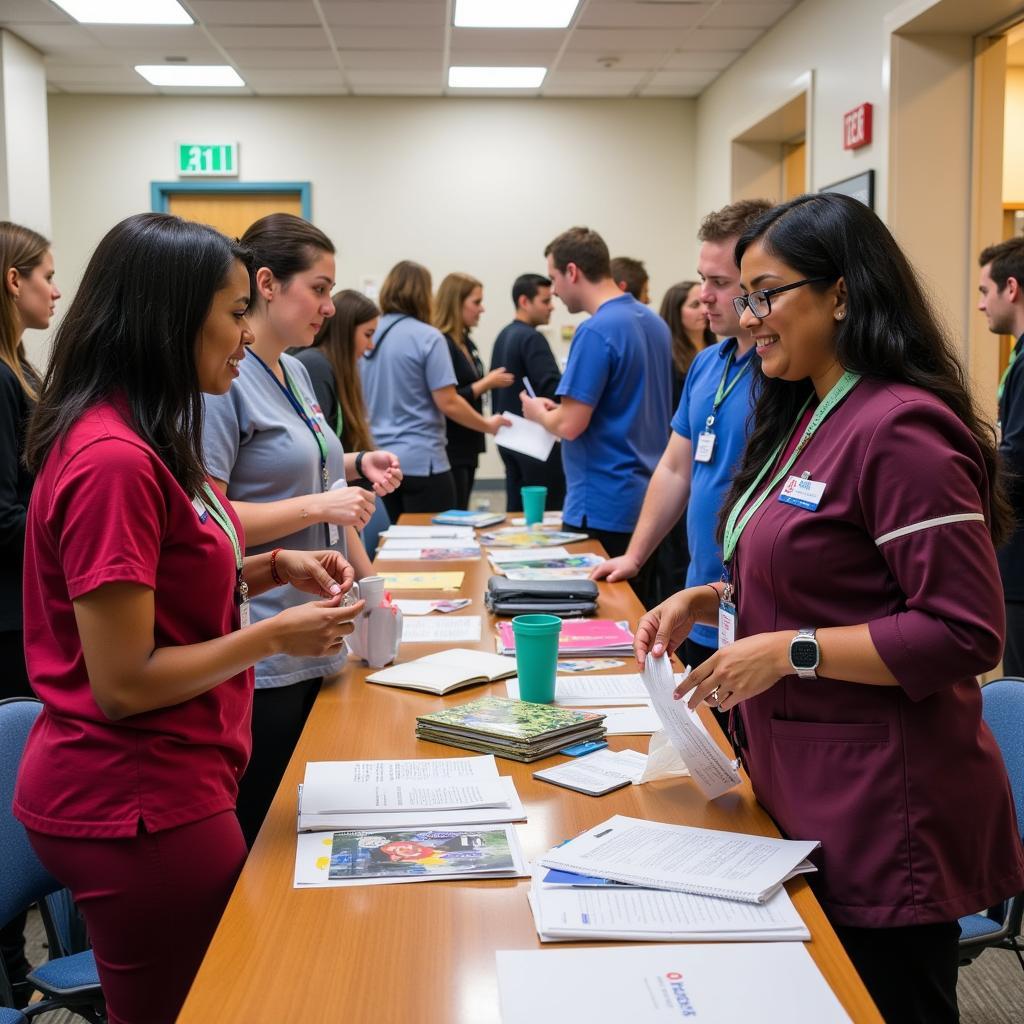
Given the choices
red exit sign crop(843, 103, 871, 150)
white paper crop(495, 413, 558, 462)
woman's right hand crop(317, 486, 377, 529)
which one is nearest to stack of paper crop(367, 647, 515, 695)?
woman's right hand crop(317, 486, 377, 529)

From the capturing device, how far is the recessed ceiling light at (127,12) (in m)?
5.62

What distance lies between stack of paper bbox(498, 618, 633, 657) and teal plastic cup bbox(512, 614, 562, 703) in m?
0.25

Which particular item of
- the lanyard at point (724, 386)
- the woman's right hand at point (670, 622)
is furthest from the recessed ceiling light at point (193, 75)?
the woman's right hand at point (670, 622)

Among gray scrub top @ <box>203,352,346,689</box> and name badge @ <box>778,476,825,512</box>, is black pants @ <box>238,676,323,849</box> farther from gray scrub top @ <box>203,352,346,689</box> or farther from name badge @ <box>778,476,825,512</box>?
name badge @ <box>778,476,825,512</box>

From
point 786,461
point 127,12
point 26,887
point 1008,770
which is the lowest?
point 26,887

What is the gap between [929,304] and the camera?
4.54 ft

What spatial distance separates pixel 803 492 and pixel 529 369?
13.1ft

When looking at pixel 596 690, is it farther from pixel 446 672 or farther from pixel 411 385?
pixel 411 385

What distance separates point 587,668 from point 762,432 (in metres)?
0.67

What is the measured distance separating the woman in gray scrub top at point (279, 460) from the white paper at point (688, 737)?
0.72 meters

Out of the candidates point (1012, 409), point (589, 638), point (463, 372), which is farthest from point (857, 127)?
point (589, 638)

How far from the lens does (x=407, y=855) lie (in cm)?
128

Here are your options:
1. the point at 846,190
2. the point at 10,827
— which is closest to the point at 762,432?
the point at 10,827

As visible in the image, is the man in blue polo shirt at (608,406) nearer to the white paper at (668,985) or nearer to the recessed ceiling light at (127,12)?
the white paper at (668,985)
